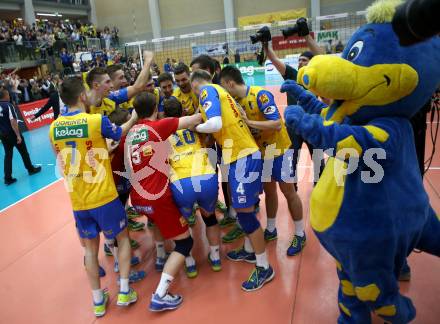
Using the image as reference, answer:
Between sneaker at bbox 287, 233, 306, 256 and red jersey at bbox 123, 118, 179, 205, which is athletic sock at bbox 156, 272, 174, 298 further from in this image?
sneaker at bbox 287, 233, 306, 256

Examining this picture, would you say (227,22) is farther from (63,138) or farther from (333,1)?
(63,138)

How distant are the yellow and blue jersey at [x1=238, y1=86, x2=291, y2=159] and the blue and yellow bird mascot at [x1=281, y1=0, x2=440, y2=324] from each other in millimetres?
1336

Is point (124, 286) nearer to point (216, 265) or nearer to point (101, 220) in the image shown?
point (101, 220)

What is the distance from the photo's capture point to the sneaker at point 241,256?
3.72 meters

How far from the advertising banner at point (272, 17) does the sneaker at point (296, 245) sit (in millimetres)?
22897

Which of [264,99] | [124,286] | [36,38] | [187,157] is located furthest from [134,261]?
[36,38]

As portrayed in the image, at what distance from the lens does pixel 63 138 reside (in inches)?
119

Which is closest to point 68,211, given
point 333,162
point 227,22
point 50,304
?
point 50,304

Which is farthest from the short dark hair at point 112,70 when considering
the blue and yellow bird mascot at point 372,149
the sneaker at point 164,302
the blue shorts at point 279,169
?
the blue and yellow bird mascot at point 372,149

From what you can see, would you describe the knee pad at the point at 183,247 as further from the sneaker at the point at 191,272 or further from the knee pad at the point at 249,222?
the knee pad at the point at 249,222

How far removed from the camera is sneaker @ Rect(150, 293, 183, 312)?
310 centimetres

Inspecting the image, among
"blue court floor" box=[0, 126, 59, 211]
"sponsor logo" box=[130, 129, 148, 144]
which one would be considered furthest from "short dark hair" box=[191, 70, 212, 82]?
"blue court floor" box=[0, 126, 59, 211]

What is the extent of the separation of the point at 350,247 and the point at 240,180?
1329 millimetres

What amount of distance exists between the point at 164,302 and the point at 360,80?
242 centimetres
